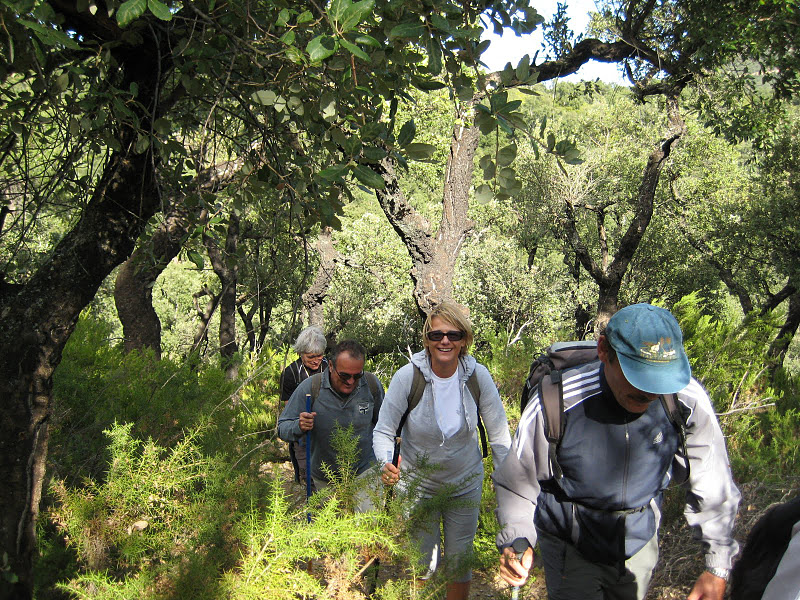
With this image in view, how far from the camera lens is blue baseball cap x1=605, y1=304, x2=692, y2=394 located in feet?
6.57

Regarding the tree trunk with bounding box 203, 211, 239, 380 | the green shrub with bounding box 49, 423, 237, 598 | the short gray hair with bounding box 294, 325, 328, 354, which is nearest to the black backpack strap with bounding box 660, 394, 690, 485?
the green shrub with bounding box 49, 423, 237, 598

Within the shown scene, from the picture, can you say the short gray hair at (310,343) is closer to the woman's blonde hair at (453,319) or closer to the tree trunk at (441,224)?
the woman's blonde hair at (453,319)

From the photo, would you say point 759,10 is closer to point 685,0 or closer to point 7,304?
point 685,0

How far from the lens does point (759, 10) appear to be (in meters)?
6.68

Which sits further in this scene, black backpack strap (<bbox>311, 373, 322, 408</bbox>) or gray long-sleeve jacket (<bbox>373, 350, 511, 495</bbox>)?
black backpack strap (<bbox>311, 373, 322, 408</bbox>)

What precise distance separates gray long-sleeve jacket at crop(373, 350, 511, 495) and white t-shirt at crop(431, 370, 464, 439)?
0.08 feet

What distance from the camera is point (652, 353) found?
79.6 inches

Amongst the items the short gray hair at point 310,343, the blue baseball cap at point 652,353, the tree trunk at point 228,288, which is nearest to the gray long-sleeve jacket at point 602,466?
the blue baseball cap at point 652,353

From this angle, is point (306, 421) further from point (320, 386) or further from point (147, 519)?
point (147, 519)

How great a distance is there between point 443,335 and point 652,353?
141 cm

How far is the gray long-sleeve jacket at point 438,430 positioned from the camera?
3.31m

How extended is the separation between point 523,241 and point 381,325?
5453 millimetres

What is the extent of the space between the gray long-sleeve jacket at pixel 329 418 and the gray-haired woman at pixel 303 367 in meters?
0.24

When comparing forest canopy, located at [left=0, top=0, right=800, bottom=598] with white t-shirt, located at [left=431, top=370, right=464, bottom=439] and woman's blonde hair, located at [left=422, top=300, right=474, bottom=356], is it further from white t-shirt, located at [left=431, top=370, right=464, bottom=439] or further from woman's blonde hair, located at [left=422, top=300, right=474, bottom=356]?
white t-shirt, located at [left=431, top=370, right=464, bottom=439]
